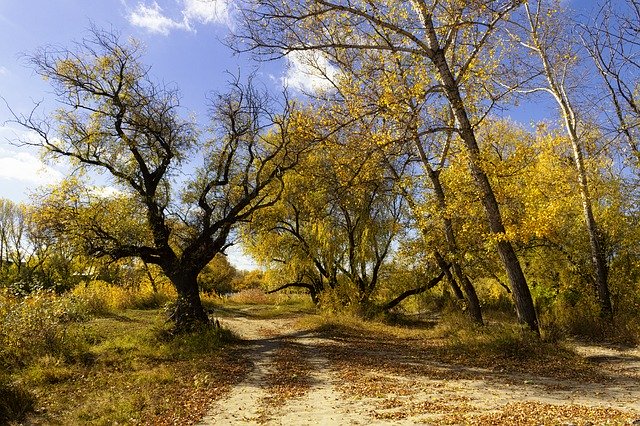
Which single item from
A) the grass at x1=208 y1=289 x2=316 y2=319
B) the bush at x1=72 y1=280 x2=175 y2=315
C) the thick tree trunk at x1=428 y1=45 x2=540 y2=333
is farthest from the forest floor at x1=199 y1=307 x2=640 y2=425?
the grass at x1=208 y1=289 x2=316 y2=319

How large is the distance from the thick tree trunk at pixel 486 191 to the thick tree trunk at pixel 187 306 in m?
9.72

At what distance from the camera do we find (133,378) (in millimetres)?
9547

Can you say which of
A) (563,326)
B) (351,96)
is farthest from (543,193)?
(351,96)

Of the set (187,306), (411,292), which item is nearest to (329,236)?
(411,292)

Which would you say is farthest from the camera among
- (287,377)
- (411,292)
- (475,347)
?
(411,292)

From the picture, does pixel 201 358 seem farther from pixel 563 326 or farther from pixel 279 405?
pixel 563 326

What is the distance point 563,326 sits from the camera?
Answer: 15633mm

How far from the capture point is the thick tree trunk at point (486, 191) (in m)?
11.0

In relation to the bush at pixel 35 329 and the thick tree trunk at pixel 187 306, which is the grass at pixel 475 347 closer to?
the thick tree trunk at pixel 187 306

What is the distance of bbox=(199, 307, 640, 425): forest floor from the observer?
21.4 feet

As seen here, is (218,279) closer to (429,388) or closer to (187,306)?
(187,306)

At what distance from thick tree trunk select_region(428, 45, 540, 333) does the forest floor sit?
1.34m

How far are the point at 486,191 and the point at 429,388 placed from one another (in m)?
5.48

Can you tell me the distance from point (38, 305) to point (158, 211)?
4800mm
